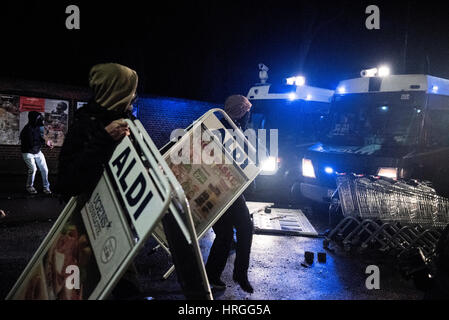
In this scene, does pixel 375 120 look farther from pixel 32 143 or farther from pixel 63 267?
pixel 32 143

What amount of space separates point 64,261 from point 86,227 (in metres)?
0.30

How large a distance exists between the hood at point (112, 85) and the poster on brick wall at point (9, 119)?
10368 millimetres

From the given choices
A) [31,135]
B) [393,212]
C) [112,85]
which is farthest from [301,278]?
[31,135]

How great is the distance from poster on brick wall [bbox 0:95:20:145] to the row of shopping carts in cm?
1071

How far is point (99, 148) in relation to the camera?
209 centimetres

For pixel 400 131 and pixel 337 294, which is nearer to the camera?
pixel 337 294

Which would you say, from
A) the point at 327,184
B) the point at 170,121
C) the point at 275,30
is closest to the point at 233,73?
the point at 275,30

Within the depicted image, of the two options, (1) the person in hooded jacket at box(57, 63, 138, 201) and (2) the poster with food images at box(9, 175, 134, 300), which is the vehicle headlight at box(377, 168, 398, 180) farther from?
(2) the poster with food images at box(9, 175, 134, 300)

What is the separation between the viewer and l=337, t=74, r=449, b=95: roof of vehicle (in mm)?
6754

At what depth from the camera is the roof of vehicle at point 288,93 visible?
384 inches

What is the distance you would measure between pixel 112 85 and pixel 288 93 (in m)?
8.24

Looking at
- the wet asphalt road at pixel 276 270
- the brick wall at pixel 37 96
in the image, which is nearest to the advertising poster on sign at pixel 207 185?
the wet asphalt road at pixel 276 270

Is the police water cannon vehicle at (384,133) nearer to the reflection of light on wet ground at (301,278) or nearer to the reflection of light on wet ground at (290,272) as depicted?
the reflection of light on wet ground at (290,272)

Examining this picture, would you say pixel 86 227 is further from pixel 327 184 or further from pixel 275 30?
pixel 275 30
